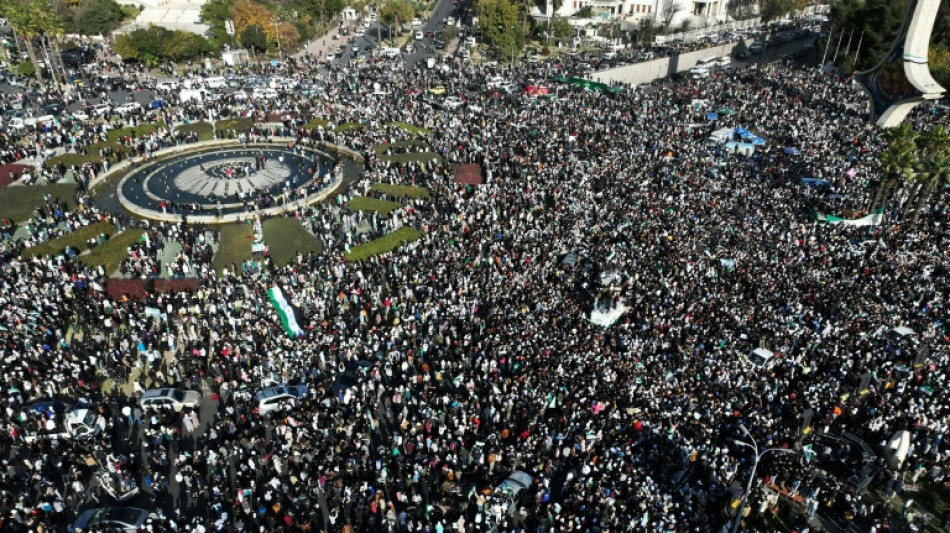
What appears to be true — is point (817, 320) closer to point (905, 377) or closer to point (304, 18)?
point (905, 377)

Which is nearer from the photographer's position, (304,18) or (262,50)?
(262,50)

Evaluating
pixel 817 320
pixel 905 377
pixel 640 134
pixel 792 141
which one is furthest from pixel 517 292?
pixel 792 141

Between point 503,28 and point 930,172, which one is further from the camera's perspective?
point 503,28

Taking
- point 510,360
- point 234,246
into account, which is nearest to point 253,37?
point 234,246

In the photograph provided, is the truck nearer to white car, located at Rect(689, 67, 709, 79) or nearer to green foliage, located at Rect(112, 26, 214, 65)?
green foliage, located at Rect(112, 26, 214, 65)

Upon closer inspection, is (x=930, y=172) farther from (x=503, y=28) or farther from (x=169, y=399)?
(x=503, y=28)

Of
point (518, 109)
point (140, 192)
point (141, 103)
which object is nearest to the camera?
point (140, 192)
